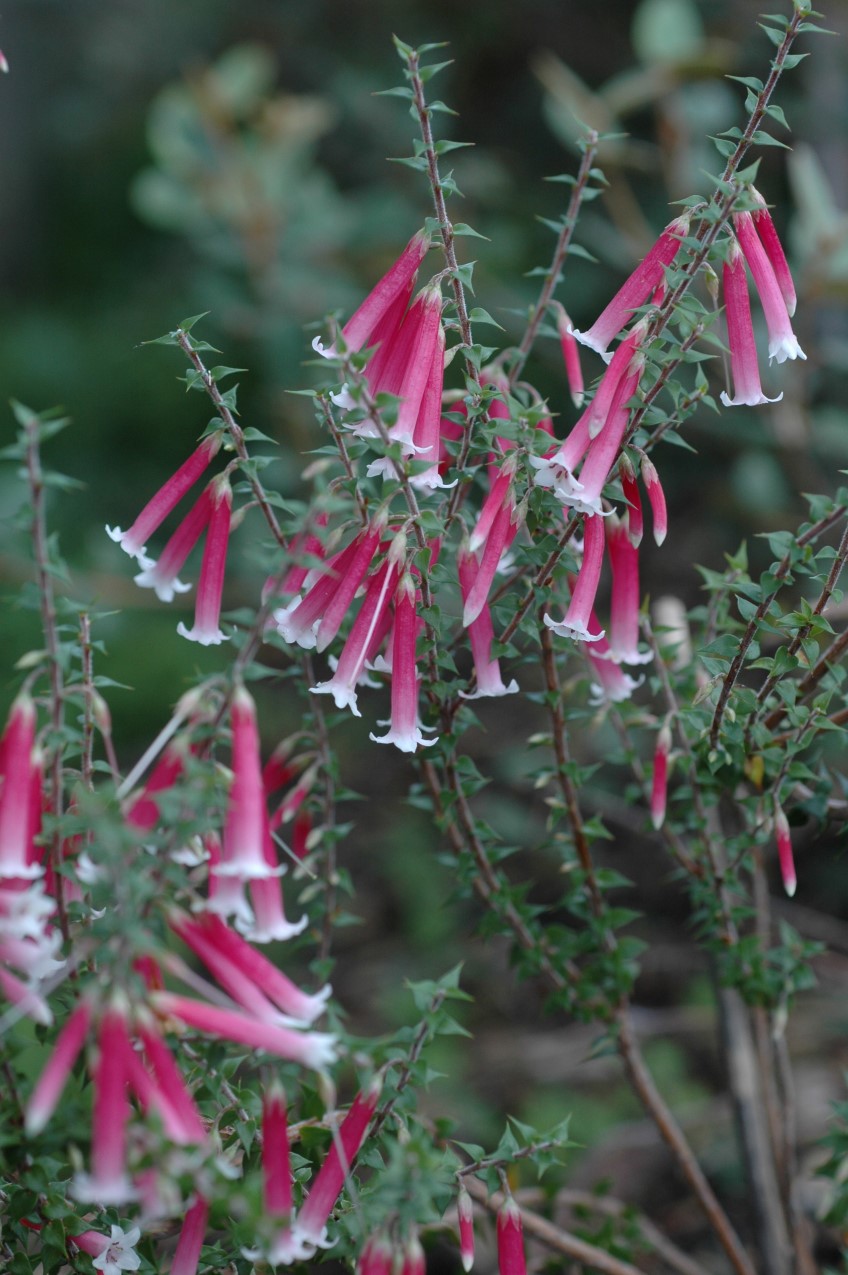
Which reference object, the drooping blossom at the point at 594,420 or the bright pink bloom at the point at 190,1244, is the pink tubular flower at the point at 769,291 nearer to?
the drooping blossom at the point at 594,420

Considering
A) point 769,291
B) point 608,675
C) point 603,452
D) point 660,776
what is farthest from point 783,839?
point 769,291

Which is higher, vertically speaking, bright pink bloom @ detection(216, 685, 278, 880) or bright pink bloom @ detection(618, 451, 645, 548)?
bright pink bloom @ detection(618, 451, 645, 548)

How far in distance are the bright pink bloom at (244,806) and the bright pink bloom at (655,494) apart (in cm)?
48

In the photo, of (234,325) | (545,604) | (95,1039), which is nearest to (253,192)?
(234,325)

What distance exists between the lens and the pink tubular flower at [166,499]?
1.25 m

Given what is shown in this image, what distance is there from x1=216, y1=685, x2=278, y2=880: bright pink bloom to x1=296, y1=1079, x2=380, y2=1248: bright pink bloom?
24 cm

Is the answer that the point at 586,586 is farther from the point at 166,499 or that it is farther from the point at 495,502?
the point at 166,499

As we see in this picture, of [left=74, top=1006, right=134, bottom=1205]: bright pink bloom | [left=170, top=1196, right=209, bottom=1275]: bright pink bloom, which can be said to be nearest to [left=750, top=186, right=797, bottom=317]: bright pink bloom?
[left=74, top=1006, right=134, bottom=1205]: bright pink bloom

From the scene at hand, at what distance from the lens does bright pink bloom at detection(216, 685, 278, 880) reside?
0.99 metres

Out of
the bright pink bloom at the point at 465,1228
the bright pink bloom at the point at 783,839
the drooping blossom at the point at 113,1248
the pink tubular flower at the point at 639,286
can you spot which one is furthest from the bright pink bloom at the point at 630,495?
the drooping blossom at the point at 113,1248

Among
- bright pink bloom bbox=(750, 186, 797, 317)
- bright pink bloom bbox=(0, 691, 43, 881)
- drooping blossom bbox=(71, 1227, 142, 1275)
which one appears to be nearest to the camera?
bright pink bloom bbox=(0, 691, 43, 881)

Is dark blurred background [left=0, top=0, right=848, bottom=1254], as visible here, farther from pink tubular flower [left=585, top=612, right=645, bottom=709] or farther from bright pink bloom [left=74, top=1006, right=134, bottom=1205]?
bright pink bloom [left=74, top=1006, right=134, bottom=1205]

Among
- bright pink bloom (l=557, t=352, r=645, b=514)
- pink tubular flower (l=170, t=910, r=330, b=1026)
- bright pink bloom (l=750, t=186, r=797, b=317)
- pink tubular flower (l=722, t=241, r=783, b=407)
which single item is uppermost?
bright pink bloom (l=750, t=186, r=797, b=317)

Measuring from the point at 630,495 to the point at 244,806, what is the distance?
0.53 metres
